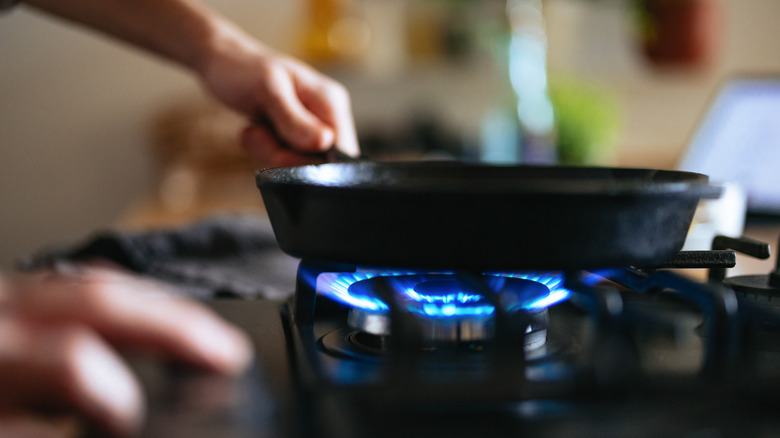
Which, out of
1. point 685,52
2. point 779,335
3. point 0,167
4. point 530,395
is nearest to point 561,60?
point 685,52

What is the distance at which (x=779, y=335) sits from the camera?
448 mm

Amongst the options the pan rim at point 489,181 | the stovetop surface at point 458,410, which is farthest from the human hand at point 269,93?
the stovetop surface at point 458,410

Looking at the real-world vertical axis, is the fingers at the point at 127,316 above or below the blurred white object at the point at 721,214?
above

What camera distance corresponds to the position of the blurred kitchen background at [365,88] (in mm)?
1903

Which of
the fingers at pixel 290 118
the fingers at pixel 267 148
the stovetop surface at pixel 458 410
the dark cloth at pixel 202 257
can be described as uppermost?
the fingers at pixel 290 118

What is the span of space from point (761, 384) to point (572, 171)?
0.90 ft

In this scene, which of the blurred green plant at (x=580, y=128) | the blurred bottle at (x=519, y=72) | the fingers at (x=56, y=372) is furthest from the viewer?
the blurred bottle at (x=519, y=72)

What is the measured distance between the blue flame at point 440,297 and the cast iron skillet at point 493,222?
0.16 ft

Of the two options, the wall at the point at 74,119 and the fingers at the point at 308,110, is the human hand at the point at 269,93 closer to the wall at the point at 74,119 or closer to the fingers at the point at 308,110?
the fingers at the point at 308,110

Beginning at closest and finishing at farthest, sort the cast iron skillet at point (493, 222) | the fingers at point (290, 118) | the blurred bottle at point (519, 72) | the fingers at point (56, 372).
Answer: the fingers at point (56, 372)
the cast iron skillet at point (493, 222)
the fingers at point (290, 118)
the blurred bottle at point (519, 72)

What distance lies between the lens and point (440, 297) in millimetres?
435

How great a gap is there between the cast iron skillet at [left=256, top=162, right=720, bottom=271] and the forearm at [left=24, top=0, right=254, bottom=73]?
416 millimetres

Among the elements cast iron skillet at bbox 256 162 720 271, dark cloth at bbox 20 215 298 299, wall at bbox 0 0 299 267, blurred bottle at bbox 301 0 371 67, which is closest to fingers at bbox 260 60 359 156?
dark cloth at bbox 20 215 298 299

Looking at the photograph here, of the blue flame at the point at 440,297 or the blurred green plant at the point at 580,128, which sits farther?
the blurred green plant at the point at 580,128
